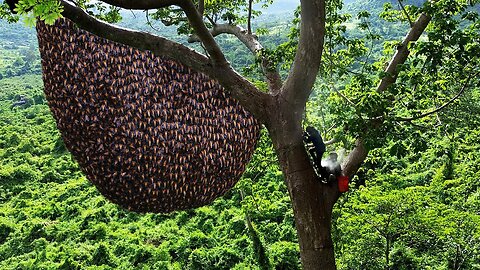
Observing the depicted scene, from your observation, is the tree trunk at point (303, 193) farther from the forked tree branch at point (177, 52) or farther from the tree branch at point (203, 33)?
the tree branch at point (203, 33)

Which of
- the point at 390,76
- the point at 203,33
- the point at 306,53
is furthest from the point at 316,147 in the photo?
the point at 203,33

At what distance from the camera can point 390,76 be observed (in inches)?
153

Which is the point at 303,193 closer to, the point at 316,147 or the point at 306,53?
the point at 316,147

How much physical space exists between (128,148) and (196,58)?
0.76m

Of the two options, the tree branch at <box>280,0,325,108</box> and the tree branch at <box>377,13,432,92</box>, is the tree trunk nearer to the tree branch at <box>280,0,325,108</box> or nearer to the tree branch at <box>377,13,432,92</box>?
the tree branch at <box>280,0,325,108</box>

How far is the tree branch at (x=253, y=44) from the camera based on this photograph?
3982mm

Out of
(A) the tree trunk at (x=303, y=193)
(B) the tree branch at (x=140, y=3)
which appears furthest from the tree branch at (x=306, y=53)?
(B) the tree branch at (x=140, y=3)

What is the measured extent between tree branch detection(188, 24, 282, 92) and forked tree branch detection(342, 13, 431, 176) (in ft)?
2.62

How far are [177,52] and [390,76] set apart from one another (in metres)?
1.74

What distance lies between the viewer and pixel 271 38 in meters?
45.9

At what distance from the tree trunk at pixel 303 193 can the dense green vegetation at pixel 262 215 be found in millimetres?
599

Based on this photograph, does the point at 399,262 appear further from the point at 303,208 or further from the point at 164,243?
the point at 303,208

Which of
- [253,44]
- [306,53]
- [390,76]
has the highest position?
[253,44]

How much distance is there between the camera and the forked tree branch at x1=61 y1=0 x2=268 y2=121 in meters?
3.11
